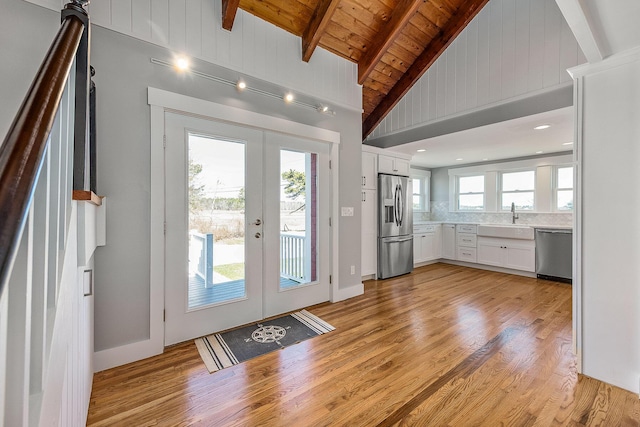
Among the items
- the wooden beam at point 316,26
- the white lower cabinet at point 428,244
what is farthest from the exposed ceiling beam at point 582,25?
the white lower cabinet at point 428,244

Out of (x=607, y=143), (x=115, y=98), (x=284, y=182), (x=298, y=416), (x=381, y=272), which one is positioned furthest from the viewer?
(x=381, y=272)

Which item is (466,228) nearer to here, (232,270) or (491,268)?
(491,268)

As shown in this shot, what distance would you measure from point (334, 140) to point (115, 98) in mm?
2164

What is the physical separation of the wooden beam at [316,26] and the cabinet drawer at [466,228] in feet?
13.8

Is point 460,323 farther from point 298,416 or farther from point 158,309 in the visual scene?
point 158,309

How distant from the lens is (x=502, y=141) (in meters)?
4.25

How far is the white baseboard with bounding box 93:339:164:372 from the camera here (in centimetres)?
204

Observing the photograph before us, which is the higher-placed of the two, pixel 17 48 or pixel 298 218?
pixel 17 48

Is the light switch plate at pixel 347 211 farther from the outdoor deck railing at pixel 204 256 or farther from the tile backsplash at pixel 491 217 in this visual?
the tile backsplash at pixel 491 217

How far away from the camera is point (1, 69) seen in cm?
172

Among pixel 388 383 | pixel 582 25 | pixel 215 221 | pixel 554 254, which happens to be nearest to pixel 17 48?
pixel 215 221

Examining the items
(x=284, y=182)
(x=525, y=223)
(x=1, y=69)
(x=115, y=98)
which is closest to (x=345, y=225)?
(x=284, y=182)

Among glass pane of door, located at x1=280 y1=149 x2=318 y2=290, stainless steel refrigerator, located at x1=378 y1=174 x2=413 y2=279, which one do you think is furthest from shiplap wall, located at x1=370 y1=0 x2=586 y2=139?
glass pane of door, located at x1=280 y1=149 x2=318 y2=290

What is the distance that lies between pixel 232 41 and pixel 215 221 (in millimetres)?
1701
